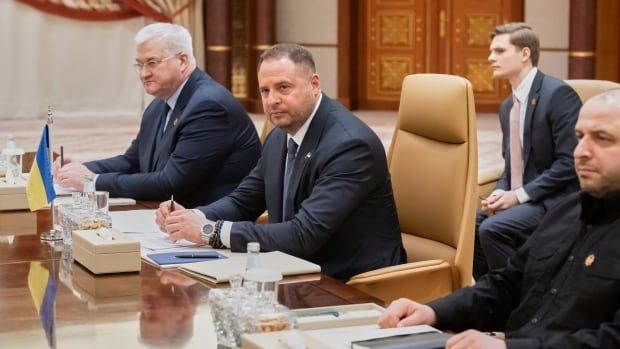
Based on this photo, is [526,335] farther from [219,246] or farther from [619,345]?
[219,246]

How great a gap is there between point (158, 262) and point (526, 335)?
115cm

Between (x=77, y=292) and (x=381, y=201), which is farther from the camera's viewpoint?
(x=381, y=201)

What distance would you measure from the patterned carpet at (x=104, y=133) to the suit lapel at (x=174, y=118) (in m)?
5.24

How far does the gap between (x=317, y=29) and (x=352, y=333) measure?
10988 mm

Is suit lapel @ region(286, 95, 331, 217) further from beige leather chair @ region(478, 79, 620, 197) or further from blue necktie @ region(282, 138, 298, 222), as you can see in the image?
beige leather chair @ region(478, 79, 620, 197)

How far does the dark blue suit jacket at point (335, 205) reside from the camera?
341 cm

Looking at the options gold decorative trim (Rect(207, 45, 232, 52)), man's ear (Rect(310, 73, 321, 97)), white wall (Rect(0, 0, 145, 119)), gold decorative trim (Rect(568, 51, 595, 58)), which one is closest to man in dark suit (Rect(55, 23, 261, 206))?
man's ear (Rect(310, 73, 321, 97))

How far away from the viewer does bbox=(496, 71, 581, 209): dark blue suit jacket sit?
5145mm

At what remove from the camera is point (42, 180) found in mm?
3711

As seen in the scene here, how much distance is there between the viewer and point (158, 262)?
3172mm

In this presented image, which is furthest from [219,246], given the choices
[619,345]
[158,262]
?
[619,345]

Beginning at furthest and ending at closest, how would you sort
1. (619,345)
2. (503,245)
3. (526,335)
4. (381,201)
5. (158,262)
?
(503,245) < (381,201) < (158,262) < (526,335) < (619,345)

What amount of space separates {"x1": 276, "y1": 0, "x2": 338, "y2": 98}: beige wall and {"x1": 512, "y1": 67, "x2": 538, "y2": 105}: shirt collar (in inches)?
300

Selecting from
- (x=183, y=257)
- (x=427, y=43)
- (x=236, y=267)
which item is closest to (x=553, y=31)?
(x=427, y=43)
